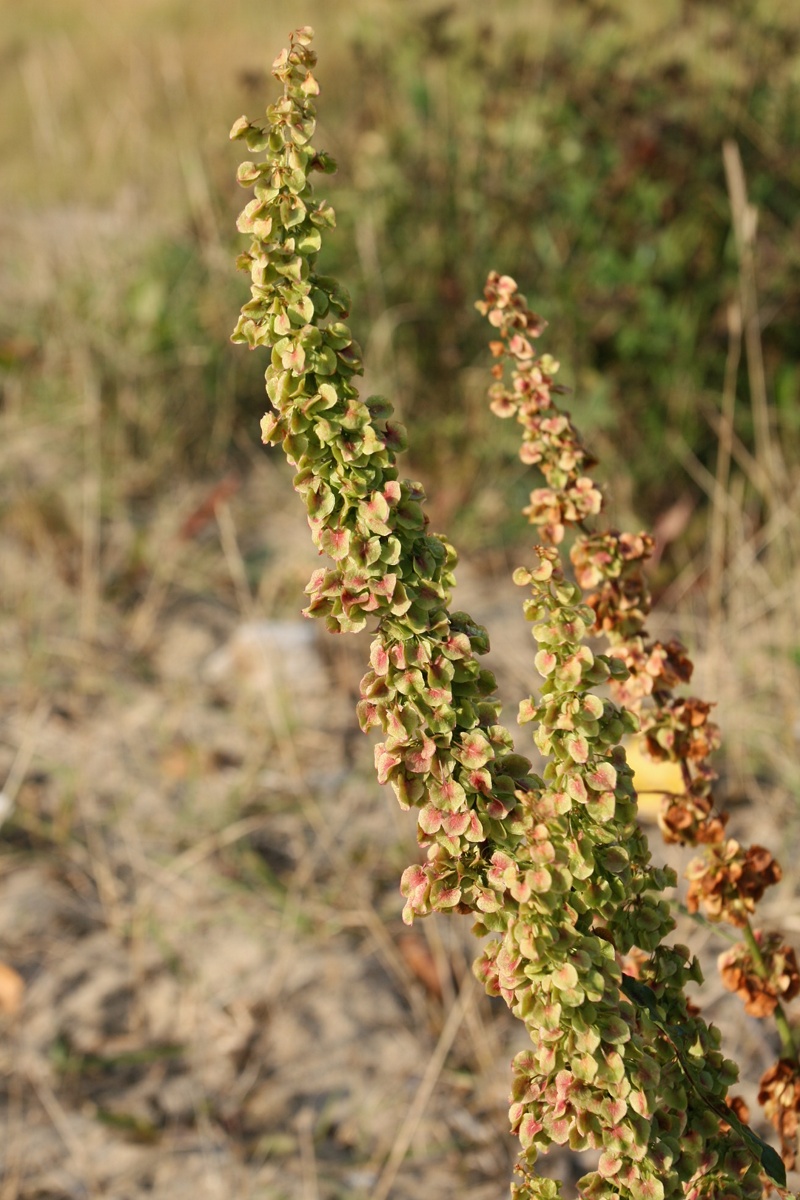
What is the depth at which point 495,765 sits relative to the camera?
831 millimetres

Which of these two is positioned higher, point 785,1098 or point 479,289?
point 479,289

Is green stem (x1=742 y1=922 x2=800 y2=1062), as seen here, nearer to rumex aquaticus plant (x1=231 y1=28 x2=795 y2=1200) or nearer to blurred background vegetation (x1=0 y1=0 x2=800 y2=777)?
rumex aquaticus plant (x1=231 y1=28 x2=795 y2=1200)

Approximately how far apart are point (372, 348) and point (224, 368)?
525 millimetres

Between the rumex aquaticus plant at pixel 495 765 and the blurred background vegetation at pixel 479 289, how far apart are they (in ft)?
6.34

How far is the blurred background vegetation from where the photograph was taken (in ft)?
10.2

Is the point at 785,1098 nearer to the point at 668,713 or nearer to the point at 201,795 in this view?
the point at 668,713

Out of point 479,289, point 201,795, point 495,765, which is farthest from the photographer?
point 479,289

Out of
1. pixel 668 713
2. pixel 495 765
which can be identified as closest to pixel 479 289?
pixel 668 713

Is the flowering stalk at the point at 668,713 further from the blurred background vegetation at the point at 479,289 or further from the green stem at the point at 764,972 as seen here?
the blurred background vegetation at the point at 479,289

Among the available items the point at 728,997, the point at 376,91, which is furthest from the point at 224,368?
the point at 728,997

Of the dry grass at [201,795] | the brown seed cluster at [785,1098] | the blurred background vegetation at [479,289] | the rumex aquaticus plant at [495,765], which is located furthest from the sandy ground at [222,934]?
the rumex aquaticus plant at [495,765]

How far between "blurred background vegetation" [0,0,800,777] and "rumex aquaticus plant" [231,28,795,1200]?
1.93 m

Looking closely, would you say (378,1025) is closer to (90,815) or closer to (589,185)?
(90,815)

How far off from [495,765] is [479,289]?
9.17 feet
